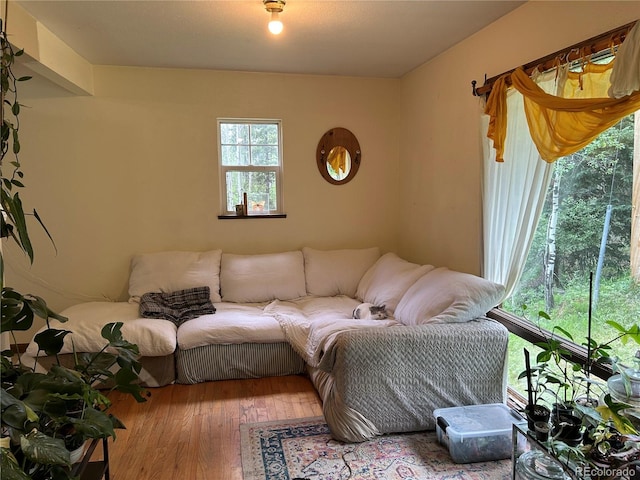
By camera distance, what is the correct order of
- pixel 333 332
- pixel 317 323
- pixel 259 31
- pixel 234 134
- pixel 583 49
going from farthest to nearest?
pixel 234 134
pixel 317 323
pixel 259 31
pixel 333 332
pixel 583 49

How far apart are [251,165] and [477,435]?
2.94 m

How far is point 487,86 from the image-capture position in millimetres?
2779

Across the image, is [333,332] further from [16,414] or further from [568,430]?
[16,414]

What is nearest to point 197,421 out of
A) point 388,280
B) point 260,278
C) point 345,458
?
point 345,458

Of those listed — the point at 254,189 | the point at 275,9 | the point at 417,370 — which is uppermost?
the point at 275,9

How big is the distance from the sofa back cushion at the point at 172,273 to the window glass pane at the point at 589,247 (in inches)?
97.1

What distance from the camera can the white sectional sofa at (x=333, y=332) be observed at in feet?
7.90

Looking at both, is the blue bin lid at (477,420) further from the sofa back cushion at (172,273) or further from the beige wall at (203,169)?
the sofa back cushion at (172,273)

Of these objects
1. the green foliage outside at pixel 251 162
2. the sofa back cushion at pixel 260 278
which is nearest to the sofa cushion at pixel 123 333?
the sofa back cushion at pixel 260 278

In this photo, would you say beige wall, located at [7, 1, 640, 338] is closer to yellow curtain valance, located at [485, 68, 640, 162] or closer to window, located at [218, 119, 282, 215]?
window, located at [218, 119, 282, 215]

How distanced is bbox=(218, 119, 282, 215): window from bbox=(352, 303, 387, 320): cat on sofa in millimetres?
1436

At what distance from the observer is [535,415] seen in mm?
1894

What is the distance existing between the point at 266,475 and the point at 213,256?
85.8 inches

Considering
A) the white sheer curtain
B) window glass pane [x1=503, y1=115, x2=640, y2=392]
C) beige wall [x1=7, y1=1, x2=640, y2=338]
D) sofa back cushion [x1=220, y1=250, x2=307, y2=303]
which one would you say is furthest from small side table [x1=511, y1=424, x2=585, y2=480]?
sofa back cushion [x1=220, y1=250, x2=307, y2=303]
